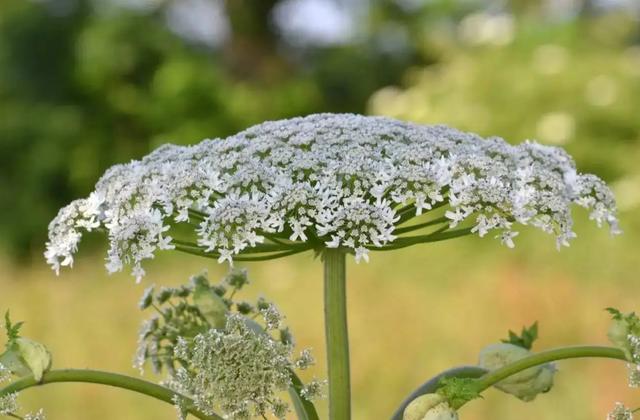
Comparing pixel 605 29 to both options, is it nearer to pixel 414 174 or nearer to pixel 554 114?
pixel 554 114

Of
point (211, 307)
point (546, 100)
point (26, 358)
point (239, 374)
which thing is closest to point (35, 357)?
point (26, 358)

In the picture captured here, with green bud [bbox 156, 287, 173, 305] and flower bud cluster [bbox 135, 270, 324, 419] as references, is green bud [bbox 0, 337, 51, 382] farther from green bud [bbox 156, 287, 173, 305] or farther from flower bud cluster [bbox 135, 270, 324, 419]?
green bud [bbox 156, 287, 173, 305]

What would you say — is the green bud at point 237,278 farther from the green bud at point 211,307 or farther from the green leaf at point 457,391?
the green leaf at point 457,391

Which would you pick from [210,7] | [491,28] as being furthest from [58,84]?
[491,28]

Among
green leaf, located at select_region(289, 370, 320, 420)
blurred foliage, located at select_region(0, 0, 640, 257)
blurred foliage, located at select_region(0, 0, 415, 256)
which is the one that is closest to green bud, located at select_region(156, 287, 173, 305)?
green leaf, located at select_region(289, 370, 320, 420)

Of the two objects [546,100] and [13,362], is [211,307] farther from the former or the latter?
[546,100]

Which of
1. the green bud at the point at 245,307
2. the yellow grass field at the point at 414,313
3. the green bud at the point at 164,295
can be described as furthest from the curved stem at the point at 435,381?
the yellow grass field at the point at 414,313
